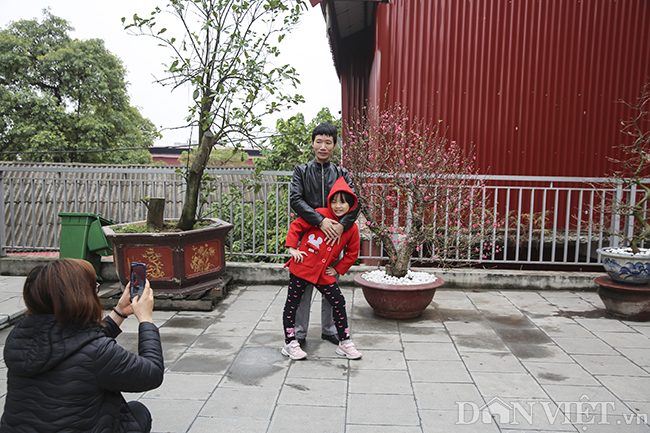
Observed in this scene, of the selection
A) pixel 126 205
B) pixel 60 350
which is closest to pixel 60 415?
pixel 60 350

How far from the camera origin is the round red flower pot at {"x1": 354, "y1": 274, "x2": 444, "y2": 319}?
4043 millimetres

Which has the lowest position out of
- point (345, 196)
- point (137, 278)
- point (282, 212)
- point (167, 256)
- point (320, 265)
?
point (167, 256)

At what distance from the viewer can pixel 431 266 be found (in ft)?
20.7

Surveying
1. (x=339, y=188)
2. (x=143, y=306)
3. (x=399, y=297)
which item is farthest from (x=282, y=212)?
(x=143, y=306)

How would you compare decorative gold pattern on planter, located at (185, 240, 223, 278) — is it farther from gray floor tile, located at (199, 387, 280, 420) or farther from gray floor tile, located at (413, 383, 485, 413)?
gray floor tile, located at (413, 383, 485, 413)

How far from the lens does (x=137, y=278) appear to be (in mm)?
1753

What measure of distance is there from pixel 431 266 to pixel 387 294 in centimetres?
241

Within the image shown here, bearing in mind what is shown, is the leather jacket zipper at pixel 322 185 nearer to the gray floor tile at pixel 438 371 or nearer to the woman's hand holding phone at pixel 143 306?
the gray floor tile at pixel 438 371

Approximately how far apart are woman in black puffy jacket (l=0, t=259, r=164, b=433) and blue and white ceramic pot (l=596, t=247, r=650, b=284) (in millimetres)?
4432

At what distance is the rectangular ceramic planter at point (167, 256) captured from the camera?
4441 mm

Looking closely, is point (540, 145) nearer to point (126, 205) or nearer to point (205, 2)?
point (205, 2)

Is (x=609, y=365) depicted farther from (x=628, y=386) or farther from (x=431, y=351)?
(x=431, y=351)

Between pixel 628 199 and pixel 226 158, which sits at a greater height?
pixel 226 158

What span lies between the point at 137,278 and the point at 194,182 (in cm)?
→ 334
